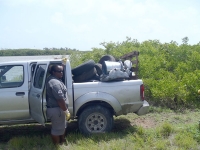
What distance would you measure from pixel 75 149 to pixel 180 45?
9.10 m

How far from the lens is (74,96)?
6250mm

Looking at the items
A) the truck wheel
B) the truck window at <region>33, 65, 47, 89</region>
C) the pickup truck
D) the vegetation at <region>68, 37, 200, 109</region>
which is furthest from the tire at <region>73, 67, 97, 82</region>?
the vegetation at <region>68, 37, 200, 109</region>

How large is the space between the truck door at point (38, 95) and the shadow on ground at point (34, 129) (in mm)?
1103

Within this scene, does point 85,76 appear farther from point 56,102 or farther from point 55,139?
point 55,139

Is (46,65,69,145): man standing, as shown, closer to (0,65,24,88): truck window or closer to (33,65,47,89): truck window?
(33,65,47,89): truck window

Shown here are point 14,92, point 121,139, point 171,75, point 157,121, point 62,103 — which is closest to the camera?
point 62,103

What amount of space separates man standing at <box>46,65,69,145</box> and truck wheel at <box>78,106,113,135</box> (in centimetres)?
67

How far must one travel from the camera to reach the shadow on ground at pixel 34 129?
6.97 meters

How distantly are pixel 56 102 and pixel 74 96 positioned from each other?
0.72 meters

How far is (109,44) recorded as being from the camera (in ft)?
48.9

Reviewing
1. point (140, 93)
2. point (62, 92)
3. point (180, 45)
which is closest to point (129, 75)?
point (140, 93)

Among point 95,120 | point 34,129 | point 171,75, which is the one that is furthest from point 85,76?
point 171,75

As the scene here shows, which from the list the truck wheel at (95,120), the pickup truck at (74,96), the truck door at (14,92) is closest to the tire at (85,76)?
the pickup truck at (74,96)

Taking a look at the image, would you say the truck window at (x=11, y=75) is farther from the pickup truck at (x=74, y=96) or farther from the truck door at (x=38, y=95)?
the truck door at (x=38, y=95)
